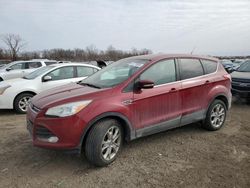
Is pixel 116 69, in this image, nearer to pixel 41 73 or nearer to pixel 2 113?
pixel 41 73

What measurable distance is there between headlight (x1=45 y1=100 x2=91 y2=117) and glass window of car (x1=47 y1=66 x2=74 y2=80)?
14.2ft

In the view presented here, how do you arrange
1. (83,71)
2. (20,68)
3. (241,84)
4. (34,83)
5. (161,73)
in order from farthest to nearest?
(20,68) < (241,84) < (83,71) < (34,83) < (161,73)

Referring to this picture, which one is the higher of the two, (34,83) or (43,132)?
(34,83)

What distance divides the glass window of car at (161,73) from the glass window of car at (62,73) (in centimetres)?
406

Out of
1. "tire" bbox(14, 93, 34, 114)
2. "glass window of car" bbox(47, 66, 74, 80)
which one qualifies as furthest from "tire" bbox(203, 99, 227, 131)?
"tire" bbox(14, 93, 34, 114)

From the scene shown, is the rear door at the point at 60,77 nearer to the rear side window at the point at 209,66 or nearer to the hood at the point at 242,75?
the rear side window at the point at 209,66

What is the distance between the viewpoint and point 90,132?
3.58m

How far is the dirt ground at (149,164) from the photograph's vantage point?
3.36 metres

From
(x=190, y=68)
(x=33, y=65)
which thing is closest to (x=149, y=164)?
(x=190, y=68)

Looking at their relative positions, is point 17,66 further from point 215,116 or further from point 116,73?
point 215,116

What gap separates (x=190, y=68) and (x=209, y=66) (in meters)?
0.62

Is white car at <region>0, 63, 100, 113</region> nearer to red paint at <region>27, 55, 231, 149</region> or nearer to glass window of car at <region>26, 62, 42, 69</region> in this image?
red paint at <region>27, 55, 231, 149</region>

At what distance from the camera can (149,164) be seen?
3.84 metres

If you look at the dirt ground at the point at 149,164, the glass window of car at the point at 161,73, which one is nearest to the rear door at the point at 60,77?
the dirt ground at the point at 149,164
